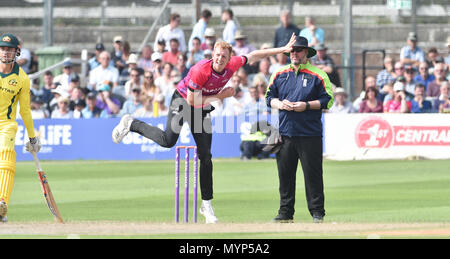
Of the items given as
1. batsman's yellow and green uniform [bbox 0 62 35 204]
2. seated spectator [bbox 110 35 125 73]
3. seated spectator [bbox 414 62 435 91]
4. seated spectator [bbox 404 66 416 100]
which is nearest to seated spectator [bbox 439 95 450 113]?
seated spectator [bbox 404 66 416 100]

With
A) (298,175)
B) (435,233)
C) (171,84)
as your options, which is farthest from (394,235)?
(171,84)

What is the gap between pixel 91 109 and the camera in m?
25.3

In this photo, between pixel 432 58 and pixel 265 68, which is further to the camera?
pixel 432 58

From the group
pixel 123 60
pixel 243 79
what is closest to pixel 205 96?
pixel 243 79

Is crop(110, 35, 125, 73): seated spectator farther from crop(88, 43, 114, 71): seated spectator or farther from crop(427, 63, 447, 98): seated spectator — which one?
crop(427, 63, 447, 98): seated spectator

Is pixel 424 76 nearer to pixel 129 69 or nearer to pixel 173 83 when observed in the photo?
pixel 173 83

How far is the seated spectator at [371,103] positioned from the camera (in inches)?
922

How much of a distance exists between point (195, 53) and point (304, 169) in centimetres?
1296

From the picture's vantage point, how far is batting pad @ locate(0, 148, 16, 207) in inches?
497

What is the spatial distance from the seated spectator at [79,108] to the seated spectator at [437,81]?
8309 mm

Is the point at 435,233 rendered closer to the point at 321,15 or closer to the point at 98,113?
the point at 98,113

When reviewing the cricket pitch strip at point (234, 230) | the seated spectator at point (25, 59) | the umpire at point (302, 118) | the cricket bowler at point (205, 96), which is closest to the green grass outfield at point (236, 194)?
the cricket pitch strip at point (234, 230)

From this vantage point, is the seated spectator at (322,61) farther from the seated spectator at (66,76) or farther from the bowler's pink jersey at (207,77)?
the bowler's pink jersey at (207,77)
